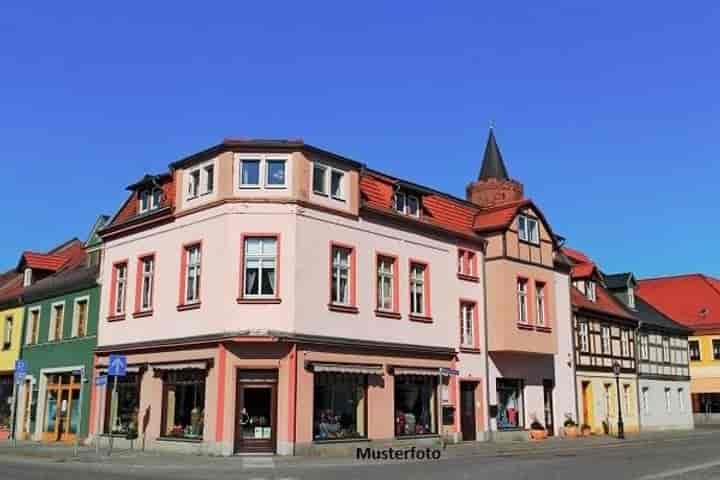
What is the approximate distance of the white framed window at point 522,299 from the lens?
35531 mm

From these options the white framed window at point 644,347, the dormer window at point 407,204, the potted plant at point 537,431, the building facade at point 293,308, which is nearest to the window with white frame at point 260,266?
the building facade at point 293,308

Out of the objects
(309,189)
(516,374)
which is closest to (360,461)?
(309,189)

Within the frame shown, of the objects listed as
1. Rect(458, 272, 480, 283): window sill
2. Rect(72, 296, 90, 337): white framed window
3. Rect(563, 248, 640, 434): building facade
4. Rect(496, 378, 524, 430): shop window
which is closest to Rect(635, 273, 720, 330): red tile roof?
Rect(563, 248, 640, 434): building facade

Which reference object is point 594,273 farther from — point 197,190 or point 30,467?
point 30,467

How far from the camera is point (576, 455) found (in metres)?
26.0

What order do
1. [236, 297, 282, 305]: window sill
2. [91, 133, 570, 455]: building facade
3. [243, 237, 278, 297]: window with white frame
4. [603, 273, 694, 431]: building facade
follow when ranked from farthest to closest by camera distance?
[603, 273, 694, 431]: building facade, [243, 237, 278, 297]: window with white frame, [236, 297, 282, 305]: window sill, [91, 133, 570, 455]: building facade

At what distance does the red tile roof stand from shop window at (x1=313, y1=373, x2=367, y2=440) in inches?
1710

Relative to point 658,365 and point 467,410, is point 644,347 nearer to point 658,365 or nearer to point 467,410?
point 658,365

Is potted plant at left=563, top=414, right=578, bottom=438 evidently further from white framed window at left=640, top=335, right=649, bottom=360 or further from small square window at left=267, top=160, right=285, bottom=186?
small square window at left=267, top=160, right=285, bottom=186

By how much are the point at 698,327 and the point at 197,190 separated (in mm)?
48248

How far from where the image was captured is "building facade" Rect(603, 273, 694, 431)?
47.7 metres

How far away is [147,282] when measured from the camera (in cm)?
3028

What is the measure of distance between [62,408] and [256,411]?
13.0 meters

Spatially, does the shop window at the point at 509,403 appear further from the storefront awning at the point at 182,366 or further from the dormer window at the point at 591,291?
the storefront awning at the point at 182,366
